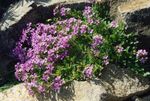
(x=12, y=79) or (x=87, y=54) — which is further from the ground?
(x=87, y=54)

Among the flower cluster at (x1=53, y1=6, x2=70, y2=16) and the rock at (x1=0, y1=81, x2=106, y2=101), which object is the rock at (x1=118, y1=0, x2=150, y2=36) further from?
the rock at (x1=0, y1=81, x2=106, y2=101)

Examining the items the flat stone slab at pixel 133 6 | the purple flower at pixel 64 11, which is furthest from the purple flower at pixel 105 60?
the purple flower at pixel 64 11

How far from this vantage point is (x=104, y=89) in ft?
22.3

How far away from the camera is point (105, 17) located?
7.86 metres

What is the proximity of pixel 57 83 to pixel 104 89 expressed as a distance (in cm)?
75

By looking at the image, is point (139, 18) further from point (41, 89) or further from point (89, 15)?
point (41, 89)

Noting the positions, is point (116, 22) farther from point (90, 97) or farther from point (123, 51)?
point (90, 97)

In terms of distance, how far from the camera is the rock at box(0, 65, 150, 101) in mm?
6789

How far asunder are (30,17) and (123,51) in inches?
79.0

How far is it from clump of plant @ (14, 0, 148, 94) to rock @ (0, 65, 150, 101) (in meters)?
0.12

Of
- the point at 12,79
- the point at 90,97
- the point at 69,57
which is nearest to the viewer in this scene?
the point at 90,97

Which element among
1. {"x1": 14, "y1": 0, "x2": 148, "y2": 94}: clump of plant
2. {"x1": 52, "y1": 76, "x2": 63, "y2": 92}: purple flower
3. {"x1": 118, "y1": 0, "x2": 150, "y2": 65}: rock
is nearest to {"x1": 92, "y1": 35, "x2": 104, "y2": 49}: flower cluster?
{"x1": 14, "y1": 0, "x2": 148, "y2": 94}: clump of plant

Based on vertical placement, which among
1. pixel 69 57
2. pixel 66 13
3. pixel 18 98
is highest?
pixel 66 13

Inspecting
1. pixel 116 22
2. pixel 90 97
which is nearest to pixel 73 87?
pixel 90 97
